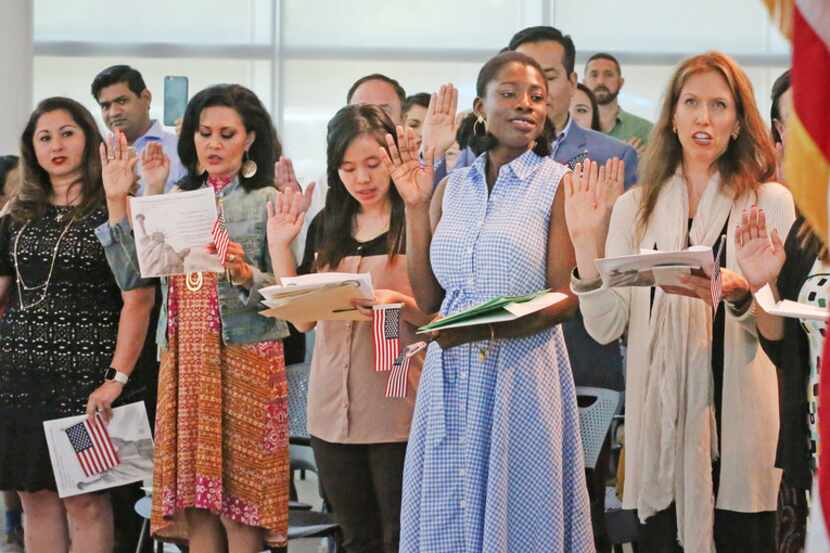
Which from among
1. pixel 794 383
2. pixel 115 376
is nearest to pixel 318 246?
pixel 115 376

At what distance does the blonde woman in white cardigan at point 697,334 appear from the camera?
11.5 ft

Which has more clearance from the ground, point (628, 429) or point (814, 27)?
point (814, 27)

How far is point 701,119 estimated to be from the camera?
3674mm

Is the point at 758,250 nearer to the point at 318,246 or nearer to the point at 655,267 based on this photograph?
the point at 655,267

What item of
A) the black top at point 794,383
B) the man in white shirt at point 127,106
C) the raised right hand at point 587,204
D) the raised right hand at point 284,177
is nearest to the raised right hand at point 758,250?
the black top at point 794,383

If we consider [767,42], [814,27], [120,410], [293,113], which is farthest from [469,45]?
[814,27]

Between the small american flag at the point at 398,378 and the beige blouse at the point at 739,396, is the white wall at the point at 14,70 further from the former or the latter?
the beige blouse at the point at 739,396

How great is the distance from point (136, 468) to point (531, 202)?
6.09ft

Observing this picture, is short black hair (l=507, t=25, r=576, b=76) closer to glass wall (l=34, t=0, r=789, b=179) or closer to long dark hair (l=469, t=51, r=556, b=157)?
long dark hair (l=469, t=51, r=556, b=157)

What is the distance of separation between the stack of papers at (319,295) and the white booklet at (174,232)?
385 millimetres

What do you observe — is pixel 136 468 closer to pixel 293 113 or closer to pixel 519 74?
pixel 519 74

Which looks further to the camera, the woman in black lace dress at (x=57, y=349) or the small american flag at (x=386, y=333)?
the woman in black lace dress at (x=57, y=349)

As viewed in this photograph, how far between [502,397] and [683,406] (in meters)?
0.51

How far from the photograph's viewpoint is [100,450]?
15.0 feet
